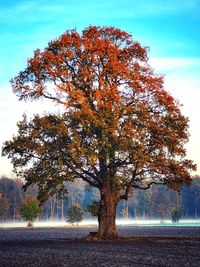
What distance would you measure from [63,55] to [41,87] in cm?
396

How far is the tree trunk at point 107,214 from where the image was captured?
4219 centimetres

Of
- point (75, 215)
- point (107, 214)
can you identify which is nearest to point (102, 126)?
point (107, 214)

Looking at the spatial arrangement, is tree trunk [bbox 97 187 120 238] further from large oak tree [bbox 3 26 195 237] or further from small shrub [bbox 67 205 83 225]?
small shrub [bbox 67 205 83 225]

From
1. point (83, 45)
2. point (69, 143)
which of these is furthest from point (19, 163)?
point (83, 45)

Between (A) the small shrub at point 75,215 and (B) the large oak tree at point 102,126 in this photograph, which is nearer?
(B) the large oak tree at point 102,126

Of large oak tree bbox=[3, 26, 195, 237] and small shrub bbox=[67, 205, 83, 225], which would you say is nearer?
large oak tree bbox=[3, 26, 195, 237]

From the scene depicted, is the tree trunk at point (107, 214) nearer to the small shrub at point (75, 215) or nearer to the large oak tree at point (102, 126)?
the large oak tree at point (102, 126)

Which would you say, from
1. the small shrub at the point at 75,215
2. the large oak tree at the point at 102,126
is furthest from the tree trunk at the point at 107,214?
the small shrub at the point at 75,215

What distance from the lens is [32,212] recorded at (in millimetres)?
104500

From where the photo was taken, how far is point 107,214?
140 feet

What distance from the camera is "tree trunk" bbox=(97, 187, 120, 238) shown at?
42188 millimetres

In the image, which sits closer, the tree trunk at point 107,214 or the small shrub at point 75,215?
the tree trunk at point 107,214

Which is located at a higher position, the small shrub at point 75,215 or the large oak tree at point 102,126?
the large oak tree at point 102,126

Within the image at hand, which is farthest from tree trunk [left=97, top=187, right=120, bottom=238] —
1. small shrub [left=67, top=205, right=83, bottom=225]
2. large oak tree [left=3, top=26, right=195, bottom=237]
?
small shrub [left=67, top=205, right=83, bottom=225]
